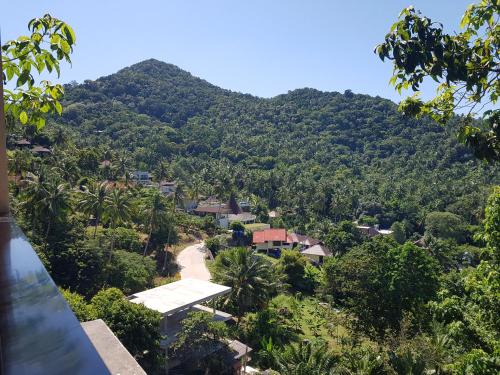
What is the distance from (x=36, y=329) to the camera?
1544 mm

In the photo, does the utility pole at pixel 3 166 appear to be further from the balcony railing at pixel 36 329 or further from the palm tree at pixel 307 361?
the palm tree at pixel 307 361

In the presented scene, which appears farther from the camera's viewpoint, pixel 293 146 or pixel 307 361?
pixel 293 146

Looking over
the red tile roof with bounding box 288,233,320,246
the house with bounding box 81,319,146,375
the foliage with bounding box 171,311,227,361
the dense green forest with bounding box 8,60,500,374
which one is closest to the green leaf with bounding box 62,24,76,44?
the house with bounding box 81,319,146,375

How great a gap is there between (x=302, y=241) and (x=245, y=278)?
29.1 m

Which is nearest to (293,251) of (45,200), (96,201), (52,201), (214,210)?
(96,201)

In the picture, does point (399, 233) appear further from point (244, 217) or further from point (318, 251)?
point (244, 217)

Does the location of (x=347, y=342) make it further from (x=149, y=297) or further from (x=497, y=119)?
(x=497, y=119)

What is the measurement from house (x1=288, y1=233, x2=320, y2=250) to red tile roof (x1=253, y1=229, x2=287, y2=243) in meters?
2.22

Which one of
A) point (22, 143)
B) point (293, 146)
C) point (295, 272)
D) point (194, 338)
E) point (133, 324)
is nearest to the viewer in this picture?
point (133, 324)

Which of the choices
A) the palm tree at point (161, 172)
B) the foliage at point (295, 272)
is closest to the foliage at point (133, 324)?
the foliage at point (295, 272)

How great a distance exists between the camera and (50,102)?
358 cm

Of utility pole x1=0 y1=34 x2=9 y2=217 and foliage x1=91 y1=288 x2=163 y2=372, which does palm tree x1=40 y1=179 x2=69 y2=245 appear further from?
utility pole x1=0 y1=34 x2=9 y2=217

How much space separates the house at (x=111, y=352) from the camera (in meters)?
3.28

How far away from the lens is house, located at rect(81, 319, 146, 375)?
3.28 meters
